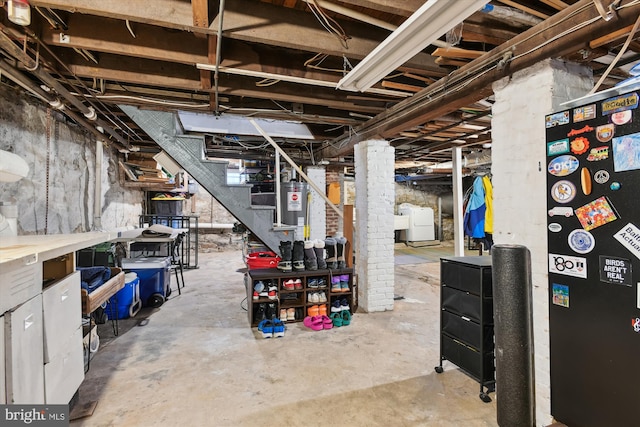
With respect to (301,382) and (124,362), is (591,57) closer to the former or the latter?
(301,382)

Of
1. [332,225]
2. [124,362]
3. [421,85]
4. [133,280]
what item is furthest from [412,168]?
[124,362]

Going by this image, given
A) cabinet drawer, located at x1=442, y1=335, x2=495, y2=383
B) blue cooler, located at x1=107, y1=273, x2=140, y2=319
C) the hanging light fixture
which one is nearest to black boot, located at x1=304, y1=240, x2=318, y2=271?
cabinet drawer, located at x1=442, y1=335, x2=495, y2=383

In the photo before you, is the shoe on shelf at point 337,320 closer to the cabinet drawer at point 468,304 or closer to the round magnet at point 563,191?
the cabinet drawer at point 468,304

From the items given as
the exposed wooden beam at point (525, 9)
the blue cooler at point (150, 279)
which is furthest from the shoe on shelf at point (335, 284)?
the exposed wooden beam at point (525, 9)

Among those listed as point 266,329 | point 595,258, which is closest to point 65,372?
point 266,329

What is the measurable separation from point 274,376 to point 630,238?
2392 mm

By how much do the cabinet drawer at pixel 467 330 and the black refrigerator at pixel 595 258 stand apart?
0.46 meters

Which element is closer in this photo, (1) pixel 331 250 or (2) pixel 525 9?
(2) pixel 525 9

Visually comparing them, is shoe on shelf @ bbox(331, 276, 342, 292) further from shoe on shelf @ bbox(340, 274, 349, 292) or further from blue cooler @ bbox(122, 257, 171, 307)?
blue cooler @ bbox(122, 257, 171, 307)

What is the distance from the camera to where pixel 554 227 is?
1.75 m

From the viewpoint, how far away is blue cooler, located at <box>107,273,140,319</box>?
349 centimetres

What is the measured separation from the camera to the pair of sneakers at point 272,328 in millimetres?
3199

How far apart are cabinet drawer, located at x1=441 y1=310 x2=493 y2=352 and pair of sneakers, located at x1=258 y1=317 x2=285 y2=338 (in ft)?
5.31

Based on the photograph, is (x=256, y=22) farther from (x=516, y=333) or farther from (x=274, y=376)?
(x=274, y=376)
